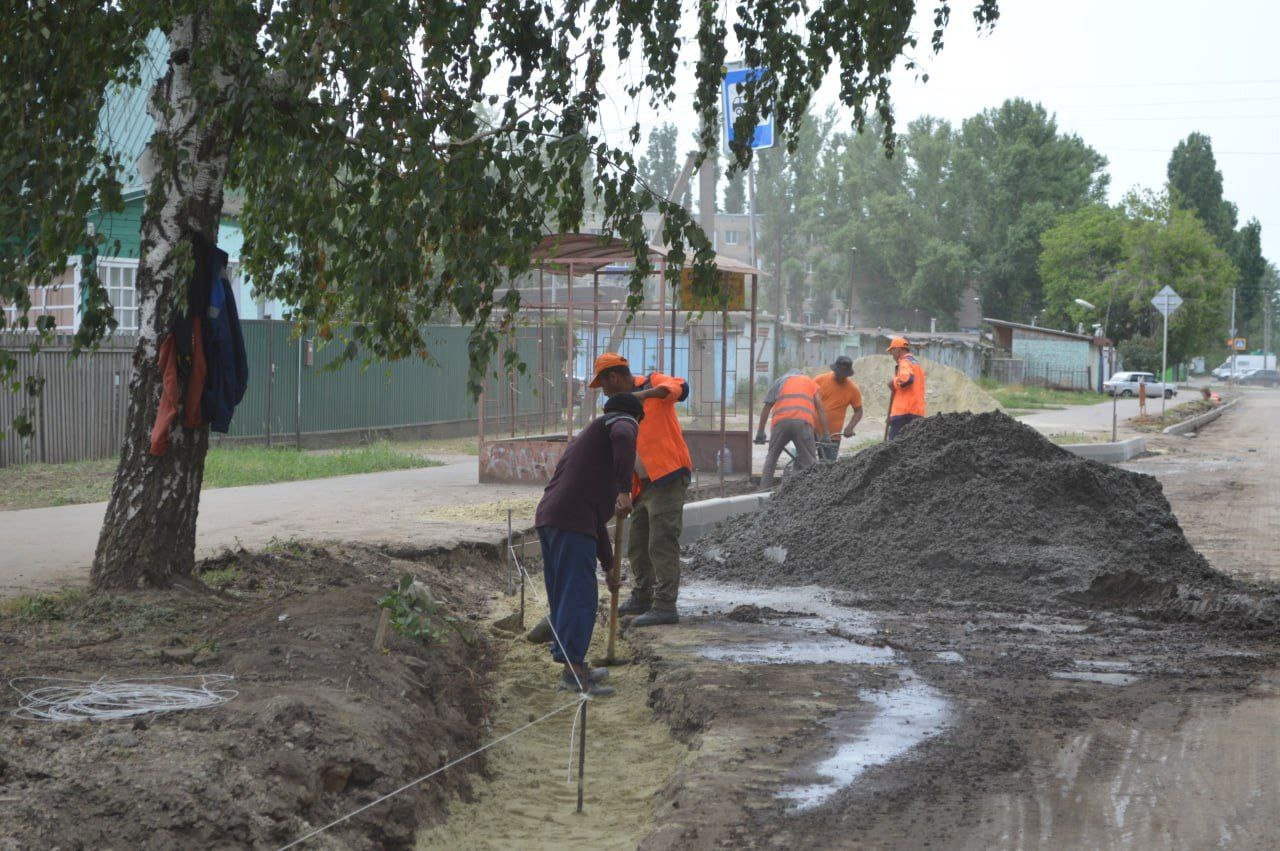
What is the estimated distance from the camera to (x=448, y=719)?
227 inches

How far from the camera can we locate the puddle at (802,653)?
23.5ft

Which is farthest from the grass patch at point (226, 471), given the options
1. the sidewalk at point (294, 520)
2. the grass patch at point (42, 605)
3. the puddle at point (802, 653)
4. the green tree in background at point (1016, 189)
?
the green tree in background at point (1016, 189)

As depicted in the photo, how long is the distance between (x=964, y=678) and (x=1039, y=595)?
2.83m

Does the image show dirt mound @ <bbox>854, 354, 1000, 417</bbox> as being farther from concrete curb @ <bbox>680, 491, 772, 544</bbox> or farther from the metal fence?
concrete curb @ <bbox>680, 491, 772, 544</bbox>

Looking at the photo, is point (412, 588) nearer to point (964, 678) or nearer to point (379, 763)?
point (379, 763)

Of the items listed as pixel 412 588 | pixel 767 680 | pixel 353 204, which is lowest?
pixel 767 680

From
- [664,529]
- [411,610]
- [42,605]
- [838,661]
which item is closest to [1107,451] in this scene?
[664,529]

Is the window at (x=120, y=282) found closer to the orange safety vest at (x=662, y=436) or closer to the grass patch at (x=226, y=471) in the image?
the grass patch at (x=226, y=471)

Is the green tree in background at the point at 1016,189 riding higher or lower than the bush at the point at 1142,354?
higher

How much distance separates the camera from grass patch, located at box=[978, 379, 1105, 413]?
44.2 metres

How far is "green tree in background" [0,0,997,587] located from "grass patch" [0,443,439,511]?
577cm

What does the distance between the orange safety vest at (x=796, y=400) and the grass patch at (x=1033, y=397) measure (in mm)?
27195

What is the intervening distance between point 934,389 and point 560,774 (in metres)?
35.0

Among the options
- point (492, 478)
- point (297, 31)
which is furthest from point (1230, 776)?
point (492, 478)
